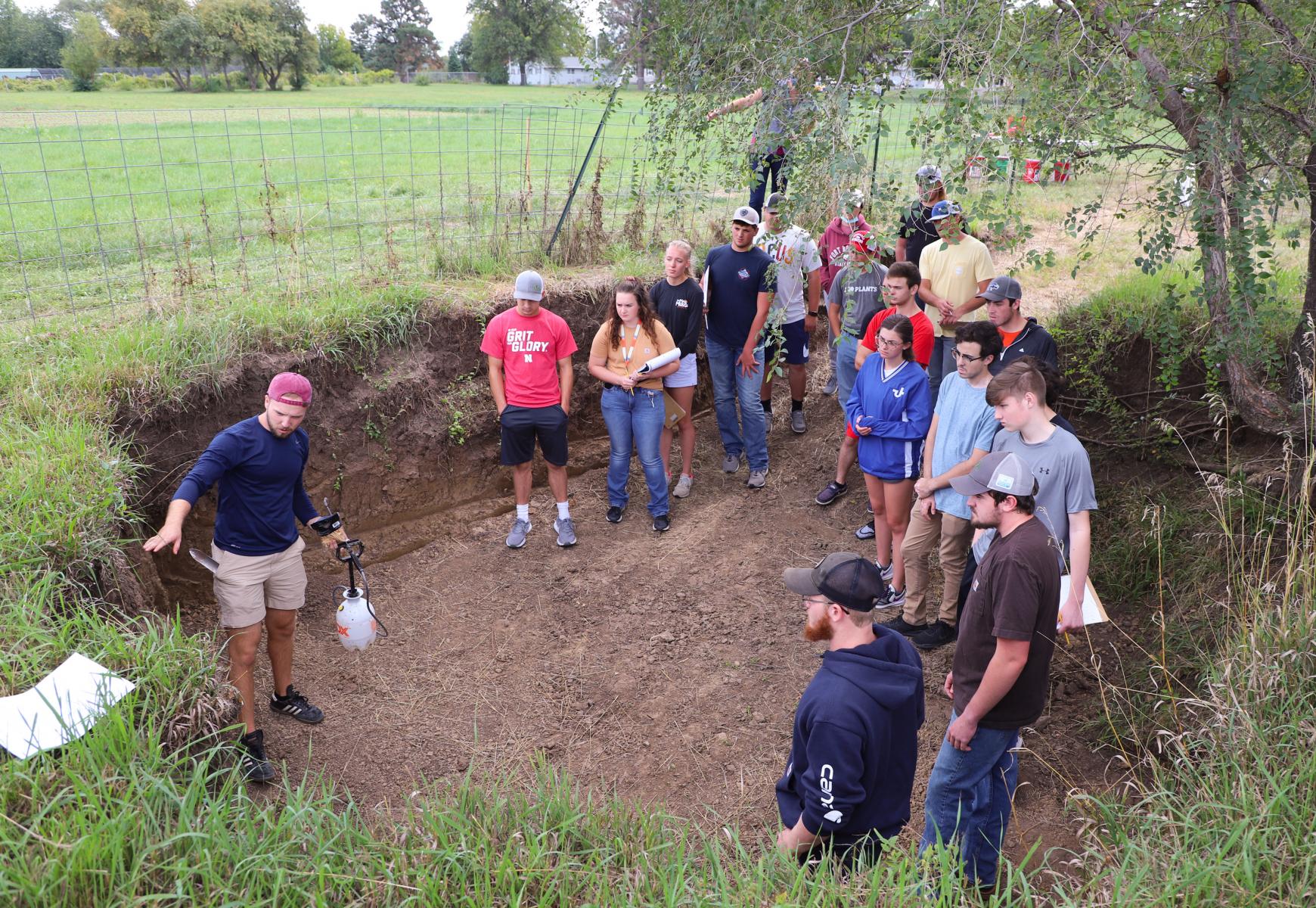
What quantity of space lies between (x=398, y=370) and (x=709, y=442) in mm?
2865

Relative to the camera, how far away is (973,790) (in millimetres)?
3623

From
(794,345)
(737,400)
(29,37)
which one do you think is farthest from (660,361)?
(29,37)

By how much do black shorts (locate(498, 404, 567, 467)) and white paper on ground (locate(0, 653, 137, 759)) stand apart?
3579mm

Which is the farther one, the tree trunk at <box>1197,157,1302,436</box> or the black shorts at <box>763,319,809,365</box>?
the black shorts at <box>763,319,809,365</box>

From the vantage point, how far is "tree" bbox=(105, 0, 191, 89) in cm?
5184

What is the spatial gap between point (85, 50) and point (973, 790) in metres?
62.1

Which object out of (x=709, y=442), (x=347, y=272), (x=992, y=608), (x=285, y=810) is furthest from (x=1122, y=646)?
(x=347, y=272)

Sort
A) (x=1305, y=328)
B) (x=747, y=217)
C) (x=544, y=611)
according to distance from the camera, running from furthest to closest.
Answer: (x=747, y=217) < (x=544, y=611) < (x=1305, y=328)

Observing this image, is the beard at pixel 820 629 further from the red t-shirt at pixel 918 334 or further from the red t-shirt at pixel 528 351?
the red t-shirt at pixel 528 351

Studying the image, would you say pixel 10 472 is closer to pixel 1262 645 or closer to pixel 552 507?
pixel 552 507

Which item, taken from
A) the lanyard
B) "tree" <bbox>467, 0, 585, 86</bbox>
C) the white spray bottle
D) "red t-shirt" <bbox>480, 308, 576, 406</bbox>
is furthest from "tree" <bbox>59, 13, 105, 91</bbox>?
the white spray bottle

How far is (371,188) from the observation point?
515 inches

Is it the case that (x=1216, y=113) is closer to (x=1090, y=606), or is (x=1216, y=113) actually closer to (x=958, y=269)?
(x=958, y=269)

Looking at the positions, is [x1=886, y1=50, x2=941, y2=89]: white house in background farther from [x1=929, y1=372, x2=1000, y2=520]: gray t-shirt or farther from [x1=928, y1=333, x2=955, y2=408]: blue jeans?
[x1=928, y1=333, x2=955, y2=408]: blue jeans
